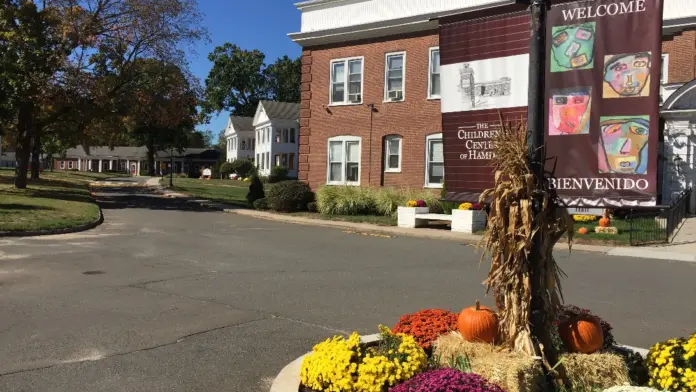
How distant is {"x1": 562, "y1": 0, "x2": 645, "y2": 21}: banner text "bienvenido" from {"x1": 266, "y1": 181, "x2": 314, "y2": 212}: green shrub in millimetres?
21954

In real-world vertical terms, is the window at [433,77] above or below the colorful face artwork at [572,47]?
above

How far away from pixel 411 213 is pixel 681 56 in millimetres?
11005

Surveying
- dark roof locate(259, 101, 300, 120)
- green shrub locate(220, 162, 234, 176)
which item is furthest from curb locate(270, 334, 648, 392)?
green shrub locate(220, 162, 234, 176)

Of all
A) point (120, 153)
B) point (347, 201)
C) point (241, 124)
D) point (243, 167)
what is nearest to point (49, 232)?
point (347, 201)

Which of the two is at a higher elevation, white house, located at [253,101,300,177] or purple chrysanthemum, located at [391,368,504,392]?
white house, located at [253,101,300,177]

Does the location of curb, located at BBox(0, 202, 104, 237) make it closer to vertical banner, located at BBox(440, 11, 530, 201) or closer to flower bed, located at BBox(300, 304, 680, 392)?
flower bed, located at BBox(300, 304, 680, 392)

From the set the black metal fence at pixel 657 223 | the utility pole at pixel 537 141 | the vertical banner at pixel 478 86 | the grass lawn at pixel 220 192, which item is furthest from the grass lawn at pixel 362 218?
the utility pole at pixel 537 141

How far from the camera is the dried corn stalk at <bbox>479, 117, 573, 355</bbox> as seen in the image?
414cm

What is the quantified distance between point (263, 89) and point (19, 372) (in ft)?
299

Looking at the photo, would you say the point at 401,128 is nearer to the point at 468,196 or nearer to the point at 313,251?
the point at 313,251

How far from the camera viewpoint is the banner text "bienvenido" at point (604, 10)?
408cm

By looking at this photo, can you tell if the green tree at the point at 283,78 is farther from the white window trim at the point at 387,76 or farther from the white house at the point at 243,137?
the white window trim at the point at 387,76

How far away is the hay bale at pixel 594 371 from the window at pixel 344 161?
22935mm

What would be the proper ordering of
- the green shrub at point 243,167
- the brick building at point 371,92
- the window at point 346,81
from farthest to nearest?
the green shrub at point 243,167, the window at point 346,81, the brick building at point 371,92
